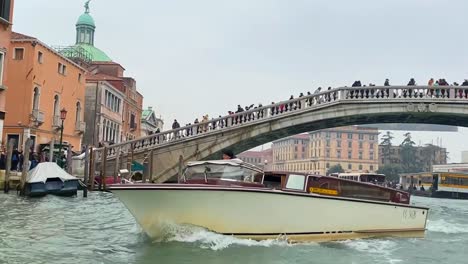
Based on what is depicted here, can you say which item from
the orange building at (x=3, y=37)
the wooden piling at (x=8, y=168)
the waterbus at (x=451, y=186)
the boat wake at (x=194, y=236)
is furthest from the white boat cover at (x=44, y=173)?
the waterbus at (x=451, y=186)

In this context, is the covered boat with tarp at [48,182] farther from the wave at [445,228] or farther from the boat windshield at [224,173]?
the wave at [445,228]

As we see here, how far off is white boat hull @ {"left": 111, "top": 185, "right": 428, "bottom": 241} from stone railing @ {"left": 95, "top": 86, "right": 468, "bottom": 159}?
991 centimetres

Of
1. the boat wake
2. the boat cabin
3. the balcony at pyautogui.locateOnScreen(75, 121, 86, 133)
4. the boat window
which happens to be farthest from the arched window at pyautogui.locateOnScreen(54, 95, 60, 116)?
the boat window

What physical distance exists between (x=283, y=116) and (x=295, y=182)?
399 inches

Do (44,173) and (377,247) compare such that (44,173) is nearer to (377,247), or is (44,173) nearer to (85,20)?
(377,247)

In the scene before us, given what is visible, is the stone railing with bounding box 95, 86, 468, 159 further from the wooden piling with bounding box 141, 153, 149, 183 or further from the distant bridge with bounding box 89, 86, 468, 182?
the wooden piling with bounding box 141, 153, 149, 183

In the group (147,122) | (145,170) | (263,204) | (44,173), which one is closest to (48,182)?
(44,173)

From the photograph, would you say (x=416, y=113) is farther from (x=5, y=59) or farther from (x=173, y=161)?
(x=5, y=59)

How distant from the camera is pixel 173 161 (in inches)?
716

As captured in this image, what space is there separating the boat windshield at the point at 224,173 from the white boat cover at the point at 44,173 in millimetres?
7345

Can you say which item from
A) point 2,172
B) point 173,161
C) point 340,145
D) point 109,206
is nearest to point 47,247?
point 109,206

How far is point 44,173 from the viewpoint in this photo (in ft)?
47.9

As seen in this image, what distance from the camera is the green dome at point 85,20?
3916 centimetres

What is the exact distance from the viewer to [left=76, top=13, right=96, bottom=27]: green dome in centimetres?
3916
